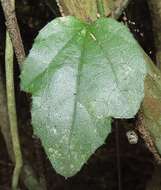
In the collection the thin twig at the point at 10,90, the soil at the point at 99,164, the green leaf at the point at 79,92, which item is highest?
the green leaf at the point at 79,92

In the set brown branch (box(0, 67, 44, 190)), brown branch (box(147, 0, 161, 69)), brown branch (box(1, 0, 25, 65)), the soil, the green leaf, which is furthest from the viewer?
the soil

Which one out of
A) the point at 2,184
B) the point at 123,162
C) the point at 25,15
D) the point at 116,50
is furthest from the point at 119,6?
the point at 2,184

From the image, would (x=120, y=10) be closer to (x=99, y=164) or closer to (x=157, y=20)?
(x=157, y=20)

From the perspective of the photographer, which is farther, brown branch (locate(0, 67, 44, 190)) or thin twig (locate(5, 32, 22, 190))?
brown branch (locate(0, 67, 44, 190))

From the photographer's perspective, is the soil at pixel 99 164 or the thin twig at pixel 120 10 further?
the soil at pixel 99 164

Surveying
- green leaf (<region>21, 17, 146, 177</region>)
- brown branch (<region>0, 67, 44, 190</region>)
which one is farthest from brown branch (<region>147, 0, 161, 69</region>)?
brown branch (<region>0, 67, 44, 190</region>)

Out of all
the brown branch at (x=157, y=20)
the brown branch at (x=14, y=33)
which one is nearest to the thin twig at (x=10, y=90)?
the brown branch at (x=14, y=33)

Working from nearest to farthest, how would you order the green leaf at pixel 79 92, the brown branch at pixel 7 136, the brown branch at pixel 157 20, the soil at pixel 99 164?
the green leaf at pixel 79 92 < the brown branch at pixel 157 20 < the brown branch at pixel 7 136 < the soil at pixel 99 164

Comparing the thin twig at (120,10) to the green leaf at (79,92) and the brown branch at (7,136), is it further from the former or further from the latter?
the brown branch at (7,136)

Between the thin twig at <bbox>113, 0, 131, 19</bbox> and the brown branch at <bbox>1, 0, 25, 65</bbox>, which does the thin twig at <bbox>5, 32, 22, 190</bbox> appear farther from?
the thin twig at <bbox>113, 0, 131, 19</bbox>

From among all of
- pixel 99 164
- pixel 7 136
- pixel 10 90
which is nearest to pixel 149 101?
pixel 10 90
